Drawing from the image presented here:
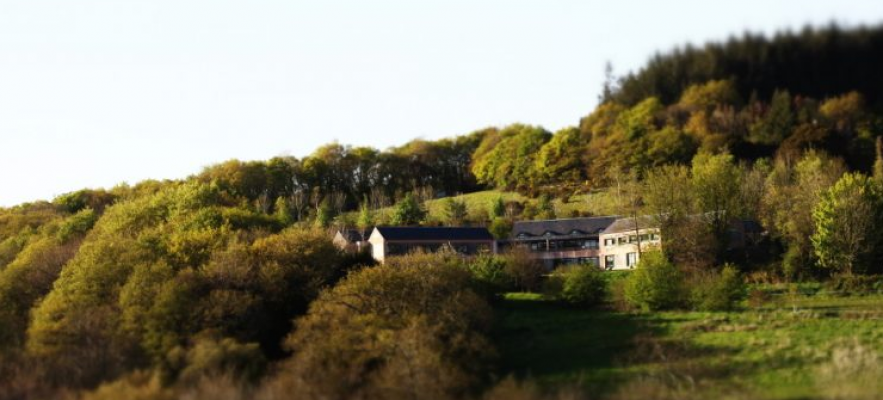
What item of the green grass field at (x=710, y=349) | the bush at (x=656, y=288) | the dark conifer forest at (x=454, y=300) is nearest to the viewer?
the green grass field at (x=710, y=349)

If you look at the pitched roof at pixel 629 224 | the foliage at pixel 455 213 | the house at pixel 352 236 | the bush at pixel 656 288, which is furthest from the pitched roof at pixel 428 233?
the bush at pixel 656 288

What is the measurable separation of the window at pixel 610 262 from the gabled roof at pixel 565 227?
3.54 meters

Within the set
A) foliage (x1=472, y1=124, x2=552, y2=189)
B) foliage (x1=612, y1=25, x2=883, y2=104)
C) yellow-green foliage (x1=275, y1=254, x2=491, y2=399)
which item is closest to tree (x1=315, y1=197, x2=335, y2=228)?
foliage (x1=472, y1=124, x2=552, y2=189)

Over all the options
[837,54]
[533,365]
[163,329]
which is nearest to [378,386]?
[533,365]

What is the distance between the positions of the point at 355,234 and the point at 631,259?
23.5m

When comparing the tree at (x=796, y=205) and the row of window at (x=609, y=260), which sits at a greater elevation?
the tree at (x=796, y=205)

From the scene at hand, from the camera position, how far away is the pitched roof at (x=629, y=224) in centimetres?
7388

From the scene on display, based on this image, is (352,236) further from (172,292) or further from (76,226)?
(172,292)

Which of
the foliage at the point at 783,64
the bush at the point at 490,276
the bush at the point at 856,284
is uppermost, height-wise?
the foliage at the point at 783,64

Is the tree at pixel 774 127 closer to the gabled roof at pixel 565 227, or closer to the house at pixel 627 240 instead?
the gabled roof at pixel 565 227

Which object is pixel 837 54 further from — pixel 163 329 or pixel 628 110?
pixel 163 329

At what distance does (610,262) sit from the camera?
81.2 metres

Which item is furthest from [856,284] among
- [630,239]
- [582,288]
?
[630,239]

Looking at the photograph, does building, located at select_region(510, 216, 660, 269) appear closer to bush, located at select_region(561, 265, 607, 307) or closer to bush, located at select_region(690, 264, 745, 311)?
bush, located at select_region(561, 265, 607, 307)
